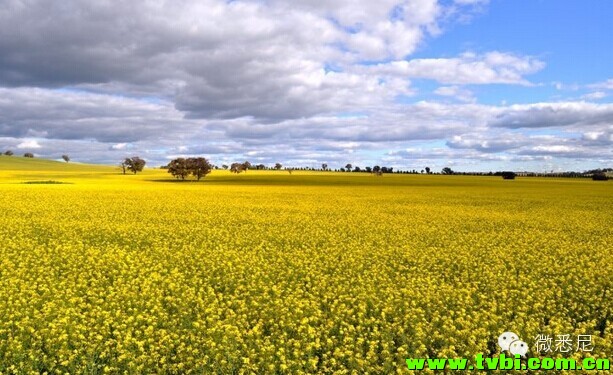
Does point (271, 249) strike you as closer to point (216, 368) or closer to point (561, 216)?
point (216, 368)

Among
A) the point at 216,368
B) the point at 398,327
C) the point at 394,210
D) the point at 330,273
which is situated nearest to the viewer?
the point at 216,368

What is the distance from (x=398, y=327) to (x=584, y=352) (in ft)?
11.9

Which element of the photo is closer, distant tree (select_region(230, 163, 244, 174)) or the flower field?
the flower field

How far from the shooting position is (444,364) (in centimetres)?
842

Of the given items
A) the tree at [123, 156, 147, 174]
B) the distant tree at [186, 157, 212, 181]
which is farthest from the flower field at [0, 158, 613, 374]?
the tree at [123, 156, 147, 174]

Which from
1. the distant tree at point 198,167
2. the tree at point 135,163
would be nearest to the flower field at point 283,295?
the distant tree at point 198,167

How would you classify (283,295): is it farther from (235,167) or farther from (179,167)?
(235,167)

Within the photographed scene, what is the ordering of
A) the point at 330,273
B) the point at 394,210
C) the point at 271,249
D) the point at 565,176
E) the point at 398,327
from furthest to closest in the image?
the point at 565,176, the point at 394,210, the point at 271,249, the point at 330,273, the point at 398,327

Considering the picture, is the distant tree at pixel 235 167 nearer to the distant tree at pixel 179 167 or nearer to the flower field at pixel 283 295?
the distant tree at pixel 179 167

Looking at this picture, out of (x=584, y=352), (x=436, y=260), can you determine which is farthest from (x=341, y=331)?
(x=436, y=260)

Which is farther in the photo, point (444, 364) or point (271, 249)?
point (271, 249)

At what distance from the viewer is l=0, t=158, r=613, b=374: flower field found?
897cm

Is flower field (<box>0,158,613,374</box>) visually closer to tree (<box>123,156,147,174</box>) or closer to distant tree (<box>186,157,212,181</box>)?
distant tree (<box>186,157,212,181</box>)

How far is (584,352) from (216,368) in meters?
7.15
